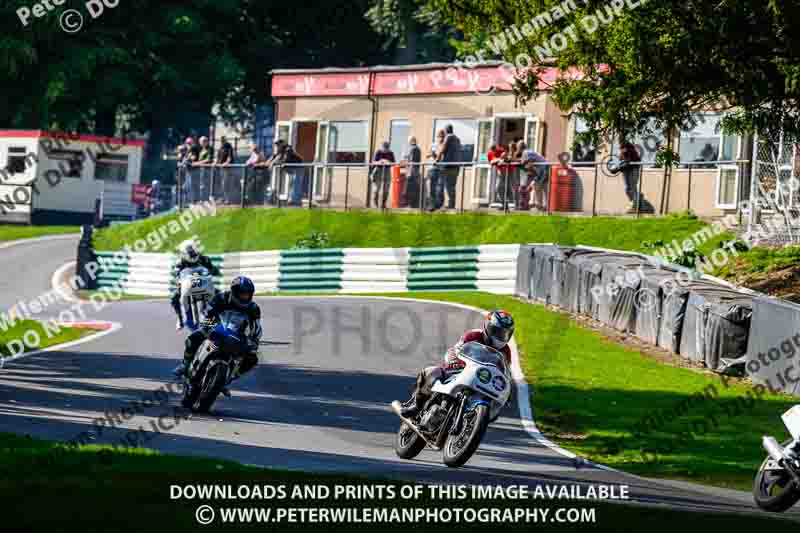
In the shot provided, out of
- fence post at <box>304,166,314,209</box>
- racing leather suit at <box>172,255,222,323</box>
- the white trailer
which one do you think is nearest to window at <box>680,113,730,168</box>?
fence post at <box>304,166,314,209</box>

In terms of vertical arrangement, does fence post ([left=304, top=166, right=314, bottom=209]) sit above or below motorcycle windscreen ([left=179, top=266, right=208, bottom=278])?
above

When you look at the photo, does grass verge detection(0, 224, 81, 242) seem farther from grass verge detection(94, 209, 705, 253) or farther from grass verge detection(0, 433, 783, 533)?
grass verge detection(0, 433, 783, 533)

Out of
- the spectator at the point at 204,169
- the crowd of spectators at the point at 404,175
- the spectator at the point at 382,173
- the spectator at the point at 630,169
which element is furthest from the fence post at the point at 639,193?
the spectator at the point at 204,169

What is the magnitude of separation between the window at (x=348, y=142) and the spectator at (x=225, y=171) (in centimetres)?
305

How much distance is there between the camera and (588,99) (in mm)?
22812

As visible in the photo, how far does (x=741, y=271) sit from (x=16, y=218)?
3351 cm

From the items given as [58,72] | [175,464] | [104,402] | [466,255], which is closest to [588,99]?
[466,255]

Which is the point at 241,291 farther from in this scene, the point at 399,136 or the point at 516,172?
the point at 399,136

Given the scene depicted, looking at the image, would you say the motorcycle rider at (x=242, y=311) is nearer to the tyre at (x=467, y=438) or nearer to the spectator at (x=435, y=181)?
the tyre at (x=467, y=438)

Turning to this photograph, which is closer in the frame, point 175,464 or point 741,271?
point 175,464

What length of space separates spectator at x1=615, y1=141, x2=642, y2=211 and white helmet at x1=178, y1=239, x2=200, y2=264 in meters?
10.8

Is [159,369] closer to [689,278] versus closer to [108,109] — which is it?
[689,278]

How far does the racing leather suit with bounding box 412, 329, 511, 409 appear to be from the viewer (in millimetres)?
12469

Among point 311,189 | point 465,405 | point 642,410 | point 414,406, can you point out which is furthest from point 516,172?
point 465,405
